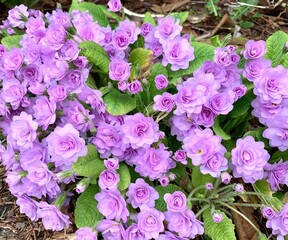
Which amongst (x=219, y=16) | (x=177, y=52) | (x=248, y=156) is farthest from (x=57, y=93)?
(x=219, y=16)

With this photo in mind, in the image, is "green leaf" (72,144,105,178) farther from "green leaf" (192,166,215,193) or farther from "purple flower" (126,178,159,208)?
"green leaf" (192,166,215,193)

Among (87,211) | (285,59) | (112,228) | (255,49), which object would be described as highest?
(255,49)

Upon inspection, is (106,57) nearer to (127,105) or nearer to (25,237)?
(127,105)

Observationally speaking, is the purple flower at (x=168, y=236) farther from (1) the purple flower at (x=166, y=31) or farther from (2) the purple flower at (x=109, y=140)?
(1) the purple flower at (x=166, y=31)

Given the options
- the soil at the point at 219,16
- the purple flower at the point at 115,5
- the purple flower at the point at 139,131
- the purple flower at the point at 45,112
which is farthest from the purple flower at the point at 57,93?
the soil at the point at 219,16

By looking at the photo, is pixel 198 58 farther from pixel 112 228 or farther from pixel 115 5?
pixel 112 228

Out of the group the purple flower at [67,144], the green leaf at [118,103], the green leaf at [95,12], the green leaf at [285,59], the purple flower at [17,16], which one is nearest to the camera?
the purple flower at [67,144]

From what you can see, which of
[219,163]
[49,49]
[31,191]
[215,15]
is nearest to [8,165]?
[31,191]
